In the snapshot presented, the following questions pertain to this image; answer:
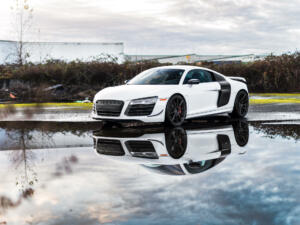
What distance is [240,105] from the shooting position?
42.7ft

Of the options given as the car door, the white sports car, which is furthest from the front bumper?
the car door

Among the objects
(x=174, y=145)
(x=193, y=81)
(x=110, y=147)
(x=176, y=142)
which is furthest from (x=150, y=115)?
(x=110, y=147)

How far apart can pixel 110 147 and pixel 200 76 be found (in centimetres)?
475

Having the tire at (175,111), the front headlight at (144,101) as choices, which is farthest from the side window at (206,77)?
the front headlight at (144,101)

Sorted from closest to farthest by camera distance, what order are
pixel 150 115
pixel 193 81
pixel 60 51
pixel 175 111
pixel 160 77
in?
pixel 150 115
pixel 175 111
pixel 193 81
pixel 160 77
pixel 60 51

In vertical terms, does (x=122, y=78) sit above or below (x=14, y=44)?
below

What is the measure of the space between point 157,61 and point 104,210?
73.1 ft

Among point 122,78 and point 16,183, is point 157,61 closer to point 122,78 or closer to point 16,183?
point 122,78

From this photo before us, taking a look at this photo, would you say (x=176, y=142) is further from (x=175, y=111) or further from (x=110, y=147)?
(x=175, y=111)

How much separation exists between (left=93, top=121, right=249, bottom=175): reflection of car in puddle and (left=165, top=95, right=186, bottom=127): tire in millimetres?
212

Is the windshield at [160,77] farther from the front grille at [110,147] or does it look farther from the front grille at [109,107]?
the front grille at [110,147]

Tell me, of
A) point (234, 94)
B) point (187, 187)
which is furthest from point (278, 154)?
point (234, 94)

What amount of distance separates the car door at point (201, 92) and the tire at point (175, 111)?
0.25 m

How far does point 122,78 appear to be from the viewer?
24344mm
